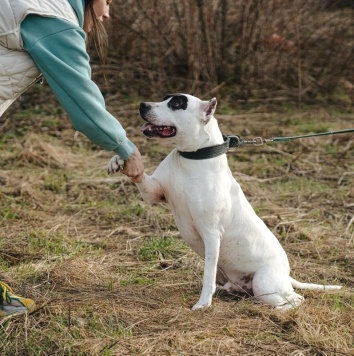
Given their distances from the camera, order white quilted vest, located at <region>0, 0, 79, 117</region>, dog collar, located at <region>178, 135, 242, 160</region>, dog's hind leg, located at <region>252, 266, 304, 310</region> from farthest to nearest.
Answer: dog's hind leg, located at <region>252, 266, 304, 310</region>
dog collar, located at <region>178, 135, 242, 160</region>
white quilted vest, located at <region>0, 0, 79, 117</region>

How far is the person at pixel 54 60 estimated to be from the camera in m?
3.45

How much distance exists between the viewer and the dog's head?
3945 mm

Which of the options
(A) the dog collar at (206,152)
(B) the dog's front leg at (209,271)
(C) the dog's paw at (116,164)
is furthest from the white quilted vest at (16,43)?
(B) the dog's front leg at (209,271)

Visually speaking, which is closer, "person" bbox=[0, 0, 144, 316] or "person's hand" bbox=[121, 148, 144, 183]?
"person" bbox=[0, 0, 144, 316]

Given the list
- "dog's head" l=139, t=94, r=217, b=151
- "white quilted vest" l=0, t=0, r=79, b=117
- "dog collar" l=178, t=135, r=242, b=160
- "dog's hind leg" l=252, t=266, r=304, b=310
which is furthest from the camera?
"dog's hind leg" l=252, t=266, r=304, b=310

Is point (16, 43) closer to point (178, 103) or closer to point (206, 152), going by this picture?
point (178, 103)

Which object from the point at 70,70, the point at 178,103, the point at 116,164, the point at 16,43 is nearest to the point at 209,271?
the point at 116,164

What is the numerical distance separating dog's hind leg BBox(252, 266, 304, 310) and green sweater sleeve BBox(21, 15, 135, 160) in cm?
118

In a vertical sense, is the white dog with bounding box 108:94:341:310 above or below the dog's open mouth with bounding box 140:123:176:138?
below

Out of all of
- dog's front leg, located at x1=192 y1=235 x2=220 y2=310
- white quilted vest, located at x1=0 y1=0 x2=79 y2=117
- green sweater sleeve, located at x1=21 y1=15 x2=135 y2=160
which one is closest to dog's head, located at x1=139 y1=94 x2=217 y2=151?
green sweater sleeve, located at x1=21 y1=15 x2=135 y2=160

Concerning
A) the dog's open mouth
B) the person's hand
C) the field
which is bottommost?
the field

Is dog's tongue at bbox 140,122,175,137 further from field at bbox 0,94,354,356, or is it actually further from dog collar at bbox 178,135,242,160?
field at bbox 0,94,354,356

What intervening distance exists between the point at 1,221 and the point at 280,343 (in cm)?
280

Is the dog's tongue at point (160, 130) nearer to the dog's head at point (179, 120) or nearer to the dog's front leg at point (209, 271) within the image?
the dog's head at point (179, 120)
